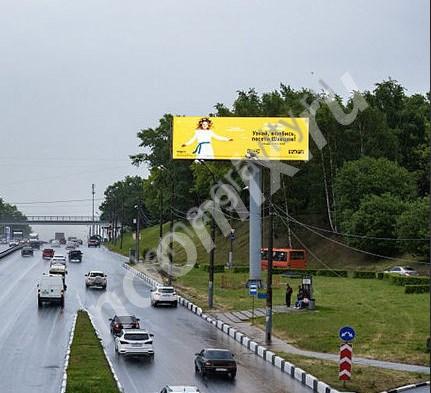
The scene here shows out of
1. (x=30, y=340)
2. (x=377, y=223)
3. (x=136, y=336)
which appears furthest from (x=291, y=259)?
(x=136, y=336)

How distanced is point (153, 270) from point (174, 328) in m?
45.3

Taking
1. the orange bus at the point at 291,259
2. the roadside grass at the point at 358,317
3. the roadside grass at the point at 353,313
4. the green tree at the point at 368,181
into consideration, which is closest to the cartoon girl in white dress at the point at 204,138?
the roadside grass at the point at 353,313

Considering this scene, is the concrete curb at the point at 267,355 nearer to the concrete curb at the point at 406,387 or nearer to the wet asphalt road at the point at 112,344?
the wet asphalt road at the point at 112,344

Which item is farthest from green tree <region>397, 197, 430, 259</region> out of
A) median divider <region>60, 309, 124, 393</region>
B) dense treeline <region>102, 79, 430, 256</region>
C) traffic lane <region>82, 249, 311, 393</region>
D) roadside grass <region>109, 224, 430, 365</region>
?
median divider <region>60, 309, 124, 393</region>

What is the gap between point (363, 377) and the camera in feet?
88.8

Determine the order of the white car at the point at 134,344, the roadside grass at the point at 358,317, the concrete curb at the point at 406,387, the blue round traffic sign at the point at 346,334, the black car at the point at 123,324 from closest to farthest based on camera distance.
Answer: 1. the concrete curb at the point at 406,387
2. the blue round traffic sign at the point at 346,334
3. the white car at the point at 134,344
4. the roadside grass at the point at 358,317
5. the black car at the point at 123,324

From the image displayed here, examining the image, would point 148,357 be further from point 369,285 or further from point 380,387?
point 369,285

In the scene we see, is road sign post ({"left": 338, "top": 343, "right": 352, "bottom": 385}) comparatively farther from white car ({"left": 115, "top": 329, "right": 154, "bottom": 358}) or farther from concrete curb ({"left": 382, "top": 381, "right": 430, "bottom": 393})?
white car ({"left": 115, "top": 329, "right": 154, "bottom": 358})

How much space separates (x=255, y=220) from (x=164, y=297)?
15.3m

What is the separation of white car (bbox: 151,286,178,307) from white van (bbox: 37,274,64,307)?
22.0 feet

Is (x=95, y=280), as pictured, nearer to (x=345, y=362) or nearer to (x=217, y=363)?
(x=217, y=363)

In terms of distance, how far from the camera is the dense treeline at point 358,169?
74062 mm

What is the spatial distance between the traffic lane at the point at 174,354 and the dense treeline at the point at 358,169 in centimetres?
2540

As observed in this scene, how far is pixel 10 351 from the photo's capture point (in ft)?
112
